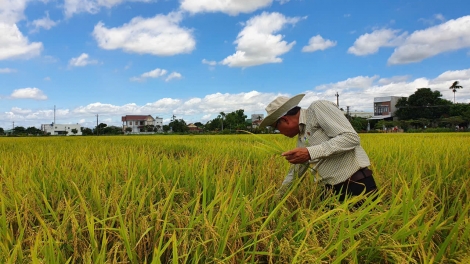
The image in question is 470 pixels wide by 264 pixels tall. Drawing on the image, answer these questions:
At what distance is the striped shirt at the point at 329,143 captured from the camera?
5.77 feet

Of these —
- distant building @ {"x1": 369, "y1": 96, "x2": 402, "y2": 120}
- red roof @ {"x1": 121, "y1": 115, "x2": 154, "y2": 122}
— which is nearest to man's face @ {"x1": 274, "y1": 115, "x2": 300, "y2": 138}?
distant building @ {"x1": 369, "y1": 96, "x2": 402, "y2": 120}

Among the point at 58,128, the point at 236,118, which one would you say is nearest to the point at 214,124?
the point at 236,118

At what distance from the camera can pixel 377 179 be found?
2.25 metres

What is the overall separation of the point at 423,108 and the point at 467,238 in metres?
52.3

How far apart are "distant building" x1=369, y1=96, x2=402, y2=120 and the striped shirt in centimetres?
5700

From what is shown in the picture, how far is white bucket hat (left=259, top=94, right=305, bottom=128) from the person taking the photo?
181 centimetres

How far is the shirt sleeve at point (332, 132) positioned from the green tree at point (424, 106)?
51203 millimetres

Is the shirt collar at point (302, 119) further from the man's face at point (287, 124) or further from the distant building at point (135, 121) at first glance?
the distant building at point (135, 121)

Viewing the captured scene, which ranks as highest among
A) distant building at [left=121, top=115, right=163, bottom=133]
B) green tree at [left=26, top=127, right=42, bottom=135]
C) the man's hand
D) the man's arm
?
distant building at [left=121, top=115, right=163, bottom=133]

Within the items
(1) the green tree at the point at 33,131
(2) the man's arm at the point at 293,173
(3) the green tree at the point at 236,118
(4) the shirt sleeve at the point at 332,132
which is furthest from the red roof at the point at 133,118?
(4) the shirt sleeve at the point at 332,132

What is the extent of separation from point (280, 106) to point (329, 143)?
1.05 ft

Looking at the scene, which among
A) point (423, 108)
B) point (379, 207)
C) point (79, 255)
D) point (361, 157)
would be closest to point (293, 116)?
point (361, 157)

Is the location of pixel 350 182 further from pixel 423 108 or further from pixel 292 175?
pixel 423 108

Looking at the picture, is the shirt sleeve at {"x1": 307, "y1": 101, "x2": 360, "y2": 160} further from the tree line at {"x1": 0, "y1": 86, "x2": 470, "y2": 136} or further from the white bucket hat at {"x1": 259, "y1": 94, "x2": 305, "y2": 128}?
the tree line at {"x1": 0, "y1": 86, "x2": 470, "y2": 136}
